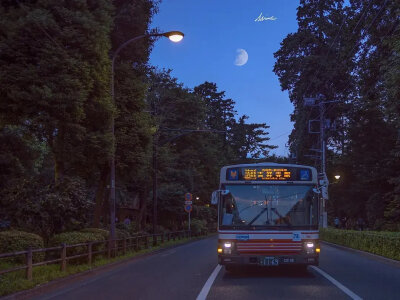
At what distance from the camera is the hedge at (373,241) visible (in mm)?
18428

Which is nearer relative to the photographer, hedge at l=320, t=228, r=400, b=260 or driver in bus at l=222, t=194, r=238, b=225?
driver in bus at l=222, t=194, r=238, b=225

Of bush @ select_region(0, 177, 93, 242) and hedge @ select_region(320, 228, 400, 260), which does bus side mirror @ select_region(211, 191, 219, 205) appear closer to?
bush @ select_region(0, 177, 93, 242)

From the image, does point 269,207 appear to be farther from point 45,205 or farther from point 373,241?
point 373,241

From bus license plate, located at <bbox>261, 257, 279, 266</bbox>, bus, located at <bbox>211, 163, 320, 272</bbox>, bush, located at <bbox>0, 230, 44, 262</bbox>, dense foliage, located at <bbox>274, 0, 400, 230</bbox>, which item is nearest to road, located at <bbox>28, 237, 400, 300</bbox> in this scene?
bus license plate, located at <bbox>261, 257, 279, 266</bbox>

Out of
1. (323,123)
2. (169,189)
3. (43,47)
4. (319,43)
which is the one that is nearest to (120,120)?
(43,47)

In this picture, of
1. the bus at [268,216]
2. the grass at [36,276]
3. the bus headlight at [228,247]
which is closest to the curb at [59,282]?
the grass at [36,276]

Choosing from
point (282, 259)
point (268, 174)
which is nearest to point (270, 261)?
point (282, 259)

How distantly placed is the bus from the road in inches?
25.6

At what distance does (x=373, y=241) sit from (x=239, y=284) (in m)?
12.2

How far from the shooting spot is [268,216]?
13078mm

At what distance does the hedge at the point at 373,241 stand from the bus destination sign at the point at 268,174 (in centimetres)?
656

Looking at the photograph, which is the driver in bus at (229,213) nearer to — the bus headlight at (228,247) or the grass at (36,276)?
the bus headlight at (228,247)

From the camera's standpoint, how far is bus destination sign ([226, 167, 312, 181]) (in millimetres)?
13531

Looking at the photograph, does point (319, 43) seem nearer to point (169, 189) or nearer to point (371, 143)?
point (371, 143)
